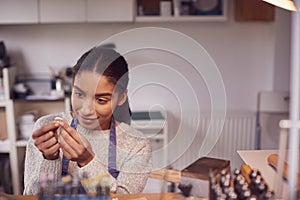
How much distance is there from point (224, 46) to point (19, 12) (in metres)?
1.04

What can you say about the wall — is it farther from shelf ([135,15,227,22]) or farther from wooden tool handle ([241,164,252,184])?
wooden tool handle ([241,164,252,184])

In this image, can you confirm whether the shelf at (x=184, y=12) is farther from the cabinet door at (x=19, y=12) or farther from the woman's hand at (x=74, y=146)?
the woman's hand at (x=74, y=146)

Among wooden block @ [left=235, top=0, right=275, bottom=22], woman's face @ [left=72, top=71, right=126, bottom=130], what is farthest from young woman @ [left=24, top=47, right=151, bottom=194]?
wooden block @ [left=235, top=0, right=275, bottom=22]

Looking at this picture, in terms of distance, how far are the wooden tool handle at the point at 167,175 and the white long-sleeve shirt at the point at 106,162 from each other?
1.1 inches

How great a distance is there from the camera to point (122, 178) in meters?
0.84

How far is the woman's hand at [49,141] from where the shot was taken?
77 cm

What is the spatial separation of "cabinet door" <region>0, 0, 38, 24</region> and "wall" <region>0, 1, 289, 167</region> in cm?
16

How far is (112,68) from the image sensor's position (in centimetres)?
86

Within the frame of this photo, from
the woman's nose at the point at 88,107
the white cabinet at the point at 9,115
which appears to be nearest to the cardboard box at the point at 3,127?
the white cabinet at the point at 9,115

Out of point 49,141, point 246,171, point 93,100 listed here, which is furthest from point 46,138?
point 246,171

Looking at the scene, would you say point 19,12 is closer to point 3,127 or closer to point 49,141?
point 3,127

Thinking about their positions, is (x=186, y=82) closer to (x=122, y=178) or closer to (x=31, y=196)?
(x=122, y=178)

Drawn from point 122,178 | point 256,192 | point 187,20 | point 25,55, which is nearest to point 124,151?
point 122,178

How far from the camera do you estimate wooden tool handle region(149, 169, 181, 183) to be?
75 centimetres
